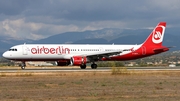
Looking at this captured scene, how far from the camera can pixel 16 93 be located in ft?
82.2

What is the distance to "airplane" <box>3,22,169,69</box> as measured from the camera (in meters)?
58.2

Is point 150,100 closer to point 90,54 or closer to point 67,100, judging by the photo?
point 67,100

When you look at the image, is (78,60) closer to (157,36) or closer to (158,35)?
(157,36)

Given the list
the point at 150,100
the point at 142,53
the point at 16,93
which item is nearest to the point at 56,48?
the point at 142,53

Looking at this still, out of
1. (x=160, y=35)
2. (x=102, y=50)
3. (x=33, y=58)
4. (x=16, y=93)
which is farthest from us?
(x=160, y=35)

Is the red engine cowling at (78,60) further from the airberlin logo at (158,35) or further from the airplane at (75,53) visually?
the airberlin logo at (158,35)

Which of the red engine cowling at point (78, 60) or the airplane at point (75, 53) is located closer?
the red engine cowling at point (78, 60)

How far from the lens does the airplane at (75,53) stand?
191 feet

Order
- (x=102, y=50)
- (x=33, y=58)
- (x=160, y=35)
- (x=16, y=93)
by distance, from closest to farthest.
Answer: (x=16, y=93)
(x=33, y=58)
(x=102, y=50)
(x=160, y=35)

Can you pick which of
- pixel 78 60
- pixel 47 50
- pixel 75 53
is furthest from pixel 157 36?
pixel 47 50

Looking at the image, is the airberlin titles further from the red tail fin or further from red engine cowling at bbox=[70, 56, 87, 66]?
the red tail fin

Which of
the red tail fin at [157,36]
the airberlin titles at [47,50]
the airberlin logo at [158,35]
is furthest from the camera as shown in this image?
the airberlin logo at [158,35]

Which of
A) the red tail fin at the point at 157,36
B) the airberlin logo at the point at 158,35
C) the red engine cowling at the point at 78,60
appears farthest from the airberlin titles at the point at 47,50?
the airberlin logo at the point at 158,35

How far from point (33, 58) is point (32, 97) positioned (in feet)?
118
